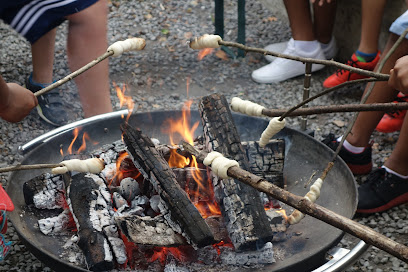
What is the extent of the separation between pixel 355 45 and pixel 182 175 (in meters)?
2.91

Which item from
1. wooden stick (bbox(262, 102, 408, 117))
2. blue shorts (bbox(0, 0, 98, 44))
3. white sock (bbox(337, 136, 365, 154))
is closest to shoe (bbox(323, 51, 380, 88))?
white sock (bbox(337, 136, 365, 154))

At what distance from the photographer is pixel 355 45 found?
459 cm

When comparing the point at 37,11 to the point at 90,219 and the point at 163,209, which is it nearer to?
the point at 90,219

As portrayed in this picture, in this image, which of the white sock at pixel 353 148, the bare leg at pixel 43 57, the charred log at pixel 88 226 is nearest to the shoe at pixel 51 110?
the bare leg at pixel 43 57

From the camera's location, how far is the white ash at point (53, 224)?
7.13 feet

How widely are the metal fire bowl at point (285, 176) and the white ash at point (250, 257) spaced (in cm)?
4

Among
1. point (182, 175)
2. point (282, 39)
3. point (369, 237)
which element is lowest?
point (282, 39)

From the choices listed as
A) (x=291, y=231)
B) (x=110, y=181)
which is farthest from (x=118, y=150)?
(x=291, y=231)

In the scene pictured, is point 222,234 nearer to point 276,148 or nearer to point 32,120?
point 276,148

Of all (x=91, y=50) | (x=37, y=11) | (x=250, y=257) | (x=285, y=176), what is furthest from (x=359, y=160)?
(x=37, y=11)

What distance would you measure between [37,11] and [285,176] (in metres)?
1.79

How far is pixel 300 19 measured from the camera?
4402 millimetres

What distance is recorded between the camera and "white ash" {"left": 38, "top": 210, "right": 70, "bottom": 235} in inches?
85.6

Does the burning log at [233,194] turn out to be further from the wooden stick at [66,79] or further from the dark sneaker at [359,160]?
the dark sneaker at [359,160]
